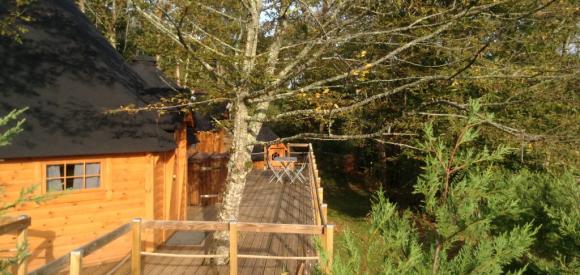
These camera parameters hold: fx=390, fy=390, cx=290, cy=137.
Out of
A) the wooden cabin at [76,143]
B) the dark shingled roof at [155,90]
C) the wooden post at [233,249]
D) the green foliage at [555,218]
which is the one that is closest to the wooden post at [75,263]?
the wooden post at [233,249]

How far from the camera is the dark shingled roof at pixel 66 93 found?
8508mm

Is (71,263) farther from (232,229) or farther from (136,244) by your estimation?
(232,229)

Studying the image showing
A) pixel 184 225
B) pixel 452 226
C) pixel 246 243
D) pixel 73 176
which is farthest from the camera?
pixel 246 243

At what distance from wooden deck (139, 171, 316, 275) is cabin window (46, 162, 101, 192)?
225 cm

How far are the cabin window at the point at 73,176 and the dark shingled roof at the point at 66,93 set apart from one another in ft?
1.80

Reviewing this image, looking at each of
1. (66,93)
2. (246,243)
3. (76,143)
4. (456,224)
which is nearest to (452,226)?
(456,224)

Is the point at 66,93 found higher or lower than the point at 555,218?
higher

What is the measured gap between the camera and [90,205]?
29.8 feet

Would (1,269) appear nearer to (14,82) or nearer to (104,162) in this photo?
(104,162)

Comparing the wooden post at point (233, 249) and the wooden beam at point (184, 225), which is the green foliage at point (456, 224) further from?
the wooden beam at point (184, 225)

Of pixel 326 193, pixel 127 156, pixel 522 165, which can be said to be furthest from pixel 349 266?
pixel 326 193

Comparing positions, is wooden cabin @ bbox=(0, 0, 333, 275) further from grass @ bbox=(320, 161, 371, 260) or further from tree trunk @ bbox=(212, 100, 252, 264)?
grass @ bbox=(320, 161, 371, 260)

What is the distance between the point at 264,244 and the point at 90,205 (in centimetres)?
416

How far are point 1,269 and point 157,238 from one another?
7132 millimetres
